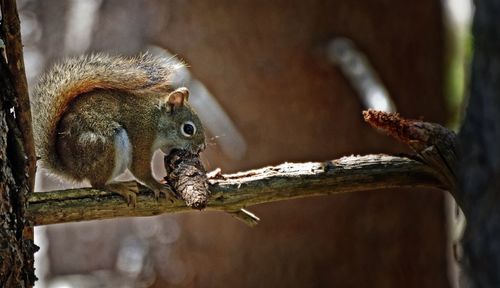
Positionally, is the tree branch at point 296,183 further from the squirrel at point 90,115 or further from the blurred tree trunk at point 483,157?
the blurred tree trunk at point 483,157

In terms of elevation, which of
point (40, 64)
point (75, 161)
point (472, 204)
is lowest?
point (472, 204)

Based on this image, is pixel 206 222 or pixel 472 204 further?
pixel 206 222

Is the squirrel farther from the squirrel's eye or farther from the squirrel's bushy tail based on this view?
the squirrel's eye

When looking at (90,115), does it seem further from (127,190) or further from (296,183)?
(296,183)

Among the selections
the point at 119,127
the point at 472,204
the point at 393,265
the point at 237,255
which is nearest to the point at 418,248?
the point at 393,265

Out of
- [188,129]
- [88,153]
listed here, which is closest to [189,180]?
[88,153]

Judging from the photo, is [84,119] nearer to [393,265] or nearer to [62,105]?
[62,105]
